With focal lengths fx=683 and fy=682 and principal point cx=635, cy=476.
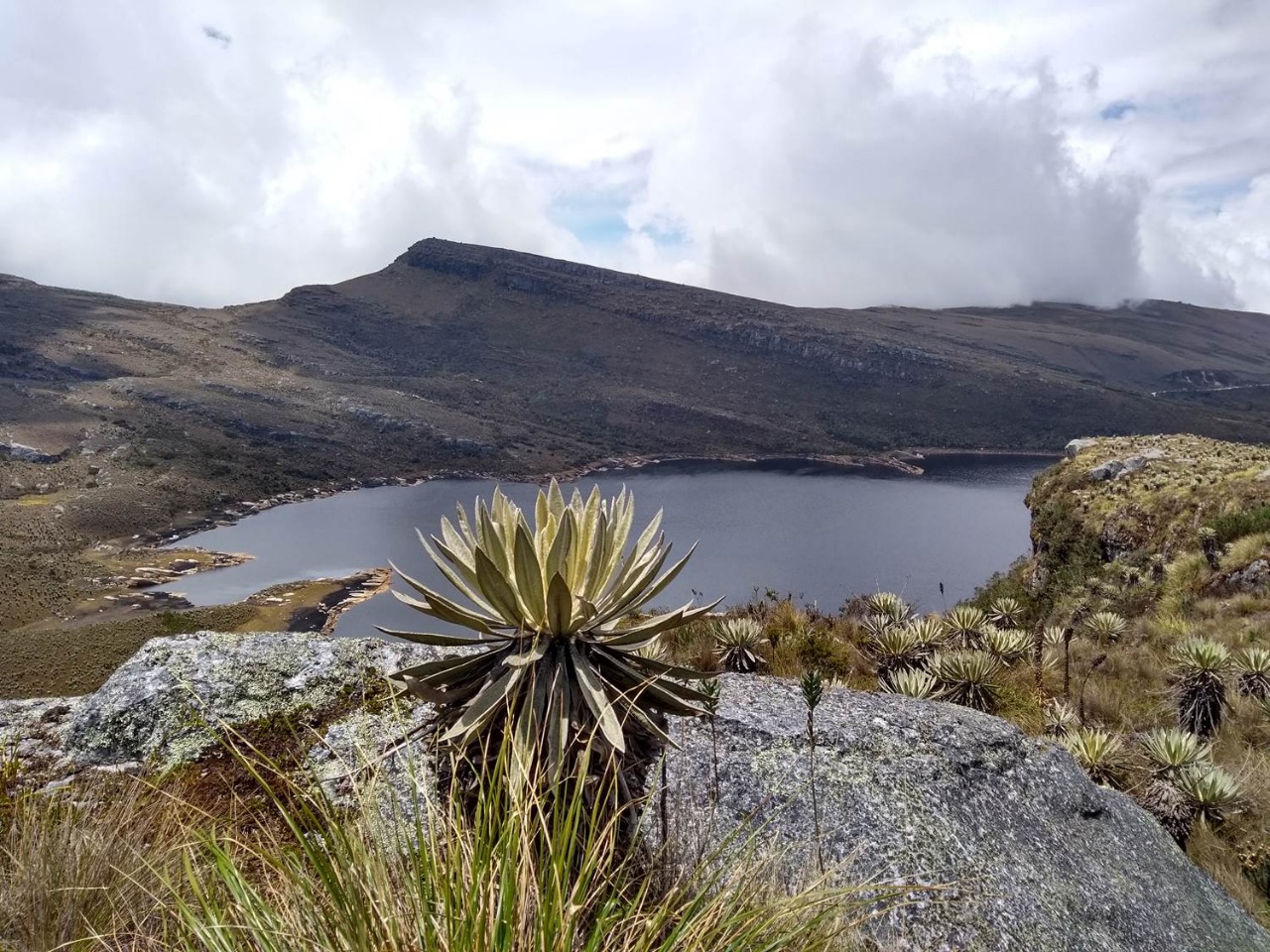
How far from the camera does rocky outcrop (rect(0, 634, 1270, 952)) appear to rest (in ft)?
11.7

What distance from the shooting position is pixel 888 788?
415 cm

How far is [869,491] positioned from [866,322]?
12052 centimetres

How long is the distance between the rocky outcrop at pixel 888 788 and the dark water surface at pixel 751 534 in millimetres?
22589

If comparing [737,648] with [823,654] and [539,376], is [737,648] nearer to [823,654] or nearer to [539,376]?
[823,654]

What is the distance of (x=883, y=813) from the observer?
395cm

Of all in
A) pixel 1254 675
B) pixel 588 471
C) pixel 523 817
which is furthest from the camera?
pixel 588 471

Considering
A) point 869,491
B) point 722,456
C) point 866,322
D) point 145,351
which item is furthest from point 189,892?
point 866,322

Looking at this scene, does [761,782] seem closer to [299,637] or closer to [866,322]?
[299,637]

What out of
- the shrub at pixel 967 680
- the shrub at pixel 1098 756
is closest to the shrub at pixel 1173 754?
the shrub at pixel 1098 756

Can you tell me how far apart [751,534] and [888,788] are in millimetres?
52387

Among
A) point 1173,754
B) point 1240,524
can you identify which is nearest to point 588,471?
point 1240,524

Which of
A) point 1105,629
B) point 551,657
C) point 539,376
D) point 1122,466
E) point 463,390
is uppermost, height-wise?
point 539,376

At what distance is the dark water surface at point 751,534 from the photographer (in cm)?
4188

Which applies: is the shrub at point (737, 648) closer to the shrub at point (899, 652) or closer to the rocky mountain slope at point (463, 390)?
the shrub at point (899, 652)
